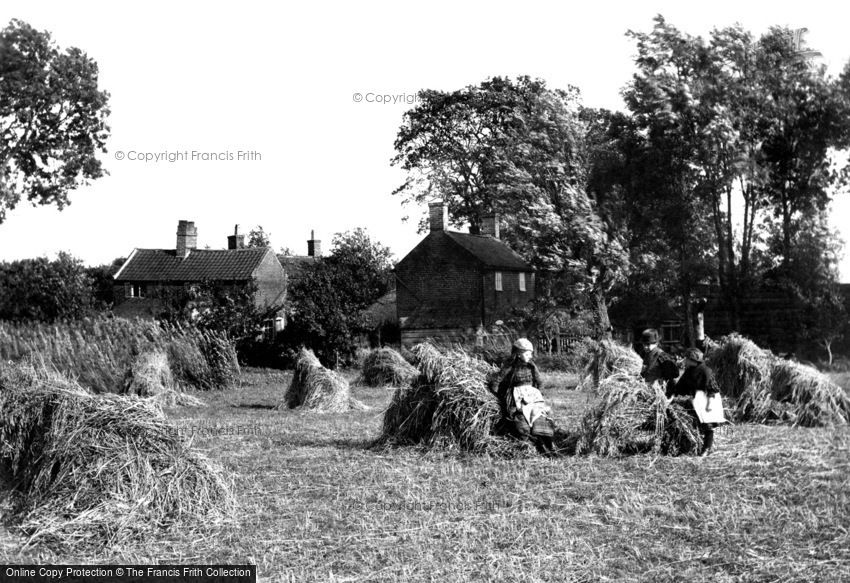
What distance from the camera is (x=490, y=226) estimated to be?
53.8 meters

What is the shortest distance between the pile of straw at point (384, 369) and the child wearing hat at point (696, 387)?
595 inches

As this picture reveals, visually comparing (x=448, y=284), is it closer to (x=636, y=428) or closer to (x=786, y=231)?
(x=786, y=231)

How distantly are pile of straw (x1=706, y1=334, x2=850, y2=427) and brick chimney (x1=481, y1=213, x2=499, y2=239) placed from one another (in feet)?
120

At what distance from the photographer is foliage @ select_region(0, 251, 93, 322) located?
5378cm

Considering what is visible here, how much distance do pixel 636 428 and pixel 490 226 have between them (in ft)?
138

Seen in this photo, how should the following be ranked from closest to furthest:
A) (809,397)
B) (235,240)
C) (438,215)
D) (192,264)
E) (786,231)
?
(809,397) < (786,231) < (438,215) < (192,264) < (235,240)

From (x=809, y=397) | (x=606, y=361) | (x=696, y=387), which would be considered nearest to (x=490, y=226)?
(x=606, y=361)

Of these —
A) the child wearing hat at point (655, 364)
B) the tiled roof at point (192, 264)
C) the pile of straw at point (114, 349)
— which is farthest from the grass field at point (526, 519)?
the tiled roof at point (192, 264)

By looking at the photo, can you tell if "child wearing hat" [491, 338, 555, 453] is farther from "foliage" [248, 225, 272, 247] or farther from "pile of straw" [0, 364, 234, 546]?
"foliage" [248, 225, 272, 247]

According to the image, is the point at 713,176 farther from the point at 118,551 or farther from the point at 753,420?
the point at 118,551

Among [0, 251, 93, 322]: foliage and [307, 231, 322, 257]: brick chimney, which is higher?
[307, 231, 322, 257]: brick chimney

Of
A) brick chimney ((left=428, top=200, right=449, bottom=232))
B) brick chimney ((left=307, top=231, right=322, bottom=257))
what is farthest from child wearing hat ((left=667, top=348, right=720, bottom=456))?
brick chimney ((left=307, top=231, right=322, bottom=257))

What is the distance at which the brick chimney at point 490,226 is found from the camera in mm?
53312

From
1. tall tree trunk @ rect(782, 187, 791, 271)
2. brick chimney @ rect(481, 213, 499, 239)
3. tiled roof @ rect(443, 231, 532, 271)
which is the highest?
brick chimney @ rect(481, 213, 499, 239)
